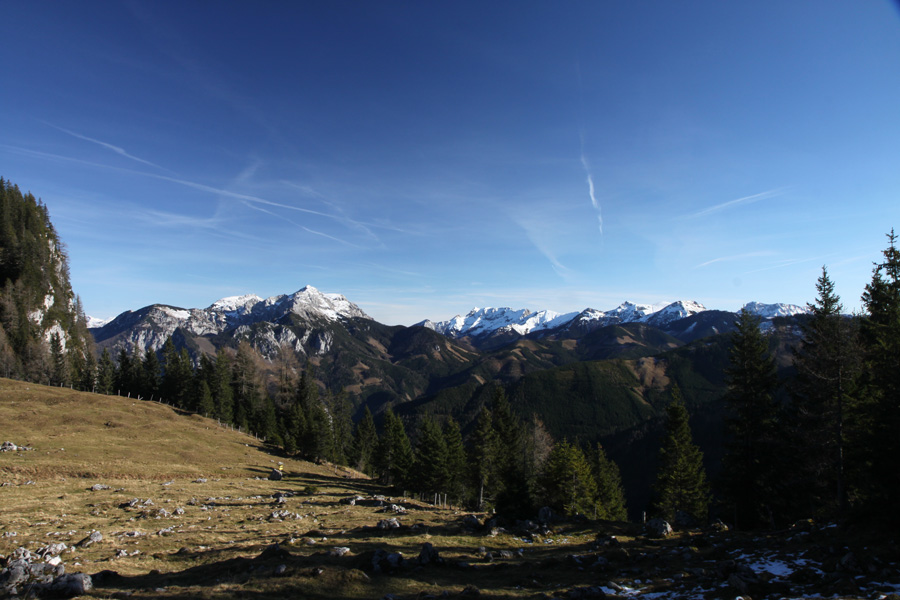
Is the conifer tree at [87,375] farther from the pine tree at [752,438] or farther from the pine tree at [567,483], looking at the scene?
the pine tree at [752,438]

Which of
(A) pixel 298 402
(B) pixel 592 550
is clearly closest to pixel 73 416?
(A) pixel 298 402

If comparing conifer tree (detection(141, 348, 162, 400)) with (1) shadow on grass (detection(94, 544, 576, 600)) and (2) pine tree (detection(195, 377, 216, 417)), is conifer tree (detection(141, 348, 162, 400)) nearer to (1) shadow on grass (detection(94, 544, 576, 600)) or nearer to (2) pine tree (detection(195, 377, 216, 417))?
(2) pine tree (detection(195, 377, 216, 417))

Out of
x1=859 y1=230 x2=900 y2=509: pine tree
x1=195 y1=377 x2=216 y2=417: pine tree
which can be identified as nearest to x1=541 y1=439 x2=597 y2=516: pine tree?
x1=859 y1=230 x2=900 y2=509: pine tree

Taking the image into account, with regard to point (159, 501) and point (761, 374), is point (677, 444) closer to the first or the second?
point (761, 374)

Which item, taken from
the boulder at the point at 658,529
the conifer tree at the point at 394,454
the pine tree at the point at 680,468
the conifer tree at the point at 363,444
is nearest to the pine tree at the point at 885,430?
the boulder at the point at 658,529

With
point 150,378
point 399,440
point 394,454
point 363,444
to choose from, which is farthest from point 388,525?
point 150,378

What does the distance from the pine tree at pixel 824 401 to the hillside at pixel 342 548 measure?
7152 millimetres

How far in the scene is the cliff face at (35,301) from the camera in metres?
98.6

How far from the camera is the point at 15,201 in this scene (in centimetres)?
12812

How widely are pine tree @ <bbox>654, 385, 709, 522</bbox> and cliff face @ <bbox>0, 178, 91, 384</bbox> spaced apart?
129 metres

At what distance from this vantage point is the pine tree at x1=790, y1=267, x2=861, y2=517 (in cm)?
2602

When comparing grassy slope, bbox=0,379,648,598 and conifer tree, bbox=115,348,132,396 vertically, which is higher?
conifer tree, bbox=115,348,132,396

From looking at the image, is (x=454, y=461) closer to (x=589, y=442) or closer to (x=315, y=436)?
(x=589, y=442)

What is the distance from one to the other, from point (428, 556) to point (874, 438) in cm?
2321
